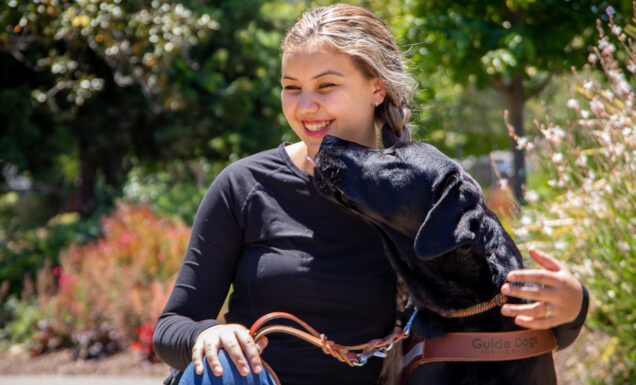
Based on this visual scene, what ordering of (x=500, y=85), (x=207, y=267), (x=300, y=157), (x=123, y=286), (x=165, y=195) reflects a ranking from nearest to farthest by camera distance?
(x=207, y=267)
(x=300, y=157)
(x=123, y=286)
(x=500, y=85)
(x=165, y=195)

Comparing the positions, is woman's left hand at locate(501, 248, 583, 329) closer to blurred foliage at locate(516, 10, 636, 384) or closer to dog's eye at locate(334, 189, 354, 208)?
dog's eye at locate(334, 189, 354, 208)

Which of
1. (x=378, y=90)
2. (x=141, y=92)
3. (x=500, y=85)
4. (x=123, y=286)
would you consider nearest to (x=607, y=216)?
(x=378, y=90)

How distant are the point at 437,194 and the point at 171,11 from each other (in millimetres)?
6126

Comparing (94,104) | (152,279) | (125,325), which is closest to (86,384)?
(125,325)

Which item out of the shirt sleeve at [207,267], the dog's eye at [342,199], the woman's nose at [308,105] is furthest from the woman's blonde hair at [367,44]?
the shirt sleeve at [207,267]

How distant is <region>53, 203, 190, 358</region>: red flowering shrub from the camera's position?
5.74 meters

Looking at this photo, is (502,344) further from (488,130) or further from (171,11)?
(488,130)

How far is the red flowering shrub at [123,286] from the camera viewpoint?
18.8 ft

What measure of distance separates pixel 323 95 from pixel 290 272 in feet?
1.63

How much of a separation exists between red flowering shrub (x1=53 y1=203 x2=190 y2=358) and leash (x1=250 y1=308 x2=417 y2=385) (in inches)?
159

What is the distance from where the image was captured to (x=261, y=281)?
65.5 inches

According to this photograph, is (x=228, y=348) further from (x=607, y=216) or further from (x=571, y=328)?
(x=607, y=216)

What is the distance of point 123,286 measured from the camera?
5.91 meters

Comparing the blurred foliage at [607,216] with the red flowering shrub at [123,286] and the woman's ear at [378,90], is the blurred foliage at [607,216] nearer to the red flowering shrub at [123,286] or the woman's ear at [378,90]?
the woman's ear at [378,90]
